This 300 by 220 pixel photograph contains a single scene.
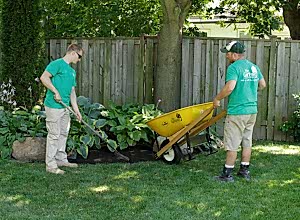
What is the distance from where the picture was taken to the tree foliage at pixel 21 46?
811 centimetres

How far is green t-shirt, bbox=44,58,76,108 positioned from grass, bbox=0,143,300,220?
85 cm

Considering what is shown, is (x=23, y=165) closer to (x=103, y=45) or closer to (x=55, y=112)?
(x=55, y=112)

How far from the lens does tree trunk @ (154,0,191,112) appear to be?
802 centimetres

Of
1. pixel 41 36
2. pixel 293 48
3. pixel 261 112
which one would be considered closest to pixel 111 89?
pixel 41 36

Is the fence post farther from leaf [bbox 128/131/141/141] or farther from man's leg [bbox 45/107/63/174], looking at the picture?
man's leg [bbox 45/107/63/174]

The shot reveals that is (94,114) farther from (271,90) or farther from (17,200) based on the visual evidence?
(271,90)

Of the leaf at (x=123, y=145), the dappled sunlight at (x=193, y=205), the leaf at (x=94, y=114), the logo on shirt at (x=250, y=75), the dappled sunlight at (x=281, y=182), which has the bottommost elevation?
the dappled sunlight at (x=281, y=182)

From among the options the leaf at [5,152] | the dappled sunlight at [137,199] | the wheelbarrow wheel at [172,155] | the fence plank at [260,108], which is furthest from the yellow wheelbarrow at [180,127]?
the fence plank at [260,108]

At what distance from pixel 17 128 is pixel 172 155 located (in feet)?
6.95

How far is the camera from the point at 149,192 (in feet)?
17.3

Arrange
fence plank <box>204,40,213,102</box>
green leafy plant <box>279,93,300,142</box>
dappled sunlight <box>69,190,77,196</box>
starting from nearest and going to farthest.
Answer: dappled sunlight <box>69,190,77,196</box>
green leafy plant <box>279,93,300,142</box>
fence plank <box>204,40,213,102</box>

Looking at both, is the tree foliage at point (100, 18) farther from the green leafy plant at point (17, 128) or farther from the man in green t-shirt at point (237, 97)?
the man in green t-shirt at point (237, 97)

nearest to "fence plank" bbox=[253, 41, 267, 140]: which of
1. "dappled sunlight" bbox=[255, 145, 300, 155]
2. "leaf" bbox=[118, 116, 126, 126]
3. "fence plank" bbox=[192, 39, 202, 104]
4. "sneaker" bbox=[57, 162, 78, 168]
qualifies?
"dappled sunlight" bbox=[255, 145, 300, 155]

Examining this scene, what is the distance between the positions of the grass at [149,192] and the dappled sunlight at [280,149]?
702 millimetres
